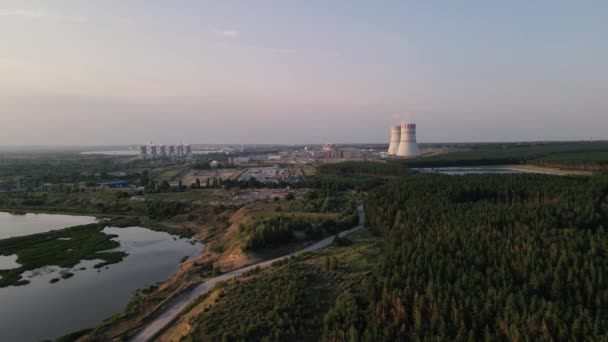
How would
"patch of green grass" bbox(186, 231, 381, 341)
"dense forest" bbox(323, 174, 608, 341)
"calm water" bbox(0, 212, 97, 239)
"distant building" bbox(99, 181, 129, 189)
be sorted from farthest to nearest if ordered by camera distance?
"distant building" bbox(99, 181, 129, 189) → "calm water" bbox(0, 212, 97, 239) → "patch of green grass" bbox(186, 231, 381, 341) → "dense forest" bbox(323, 174, 608, 341)

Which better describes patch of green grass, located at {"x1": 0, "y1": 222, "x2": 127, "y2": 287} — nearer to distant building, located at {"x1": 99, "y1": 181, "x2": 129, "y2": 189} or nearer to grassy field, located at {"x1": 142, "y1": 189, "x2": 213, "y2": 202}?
grassy field, located at {"x1": 142, "y1": 189, "x2": 213, "y2": 202}

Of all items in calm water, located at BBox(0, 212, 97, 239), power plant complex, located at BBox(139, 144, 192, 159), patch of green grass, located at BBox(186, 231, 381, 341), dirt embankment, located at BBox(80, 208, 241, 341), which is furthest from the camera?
power plant complex, located at BBox(139, 144, 192, 159)

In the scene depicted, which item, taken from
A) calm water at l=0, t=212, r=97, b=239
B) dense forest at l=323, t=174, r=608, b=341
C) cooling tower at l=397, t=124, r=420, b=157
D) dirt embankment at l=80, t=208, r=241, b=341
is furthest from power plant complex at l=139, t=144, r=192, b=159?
dense forest at l=323, t=174, r=608, b=341

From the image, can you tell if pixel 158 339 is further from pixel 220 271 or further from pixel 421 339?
pixel 421 339

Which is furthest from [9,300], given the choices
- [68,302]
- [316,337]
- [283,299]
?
[316,337]

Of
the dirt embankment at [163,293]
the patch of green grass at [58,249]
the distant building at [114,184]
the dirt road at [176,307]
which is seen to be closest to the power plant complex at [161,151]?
the distant building at [114,184]

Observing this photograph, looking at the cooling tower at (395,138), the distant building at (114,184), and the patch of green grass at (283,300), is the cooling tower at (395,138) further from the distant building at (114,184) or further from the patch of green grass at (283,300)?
the patch of green grass at (283,300)
